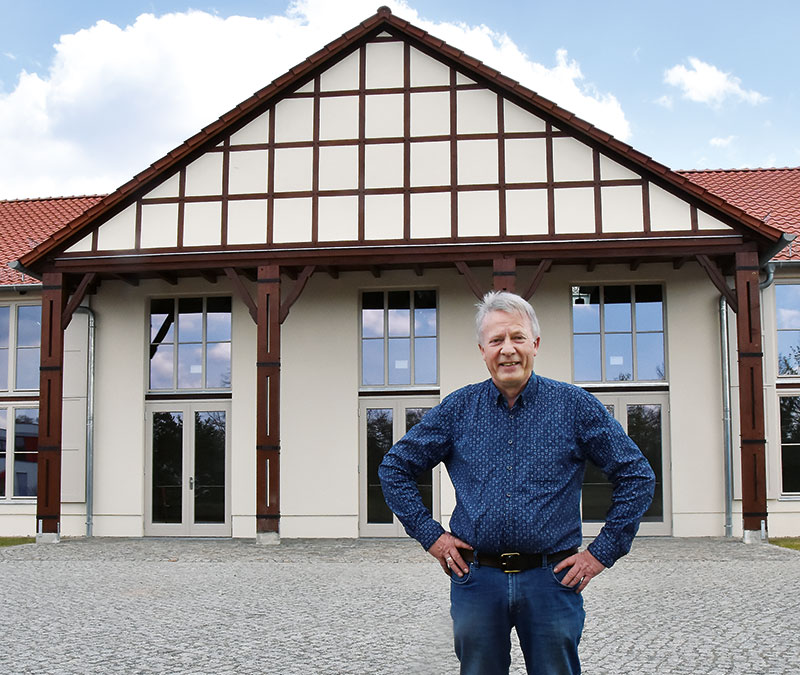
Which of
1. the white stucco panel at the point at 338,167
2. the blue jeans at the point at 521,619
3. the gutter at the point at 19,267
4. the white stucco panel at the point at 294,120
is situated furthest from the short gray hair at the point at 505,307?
the gutter at the point at 19,267

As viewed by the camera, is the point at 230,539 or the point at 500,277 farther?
the point at 230,539

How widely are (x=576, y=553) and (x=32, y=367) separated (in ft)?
47.2

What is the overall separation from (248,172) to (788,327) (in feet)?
26.5

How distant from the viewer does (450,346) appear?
14.5m

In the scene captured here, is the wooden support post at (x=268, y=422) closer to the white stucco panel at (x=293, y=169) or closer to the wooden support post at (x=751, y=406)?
the white stucco panel at (x=293, y=169)

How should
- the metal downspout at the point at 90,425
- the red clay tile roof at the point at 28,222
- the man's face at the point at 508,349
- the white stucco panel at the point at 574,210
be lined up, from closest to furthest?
the man's face at the point at 508,349 < the white stucco panel at the point at 574,210 < the metal downspout at the point at 90,425 < the red clay tile roof at the point at 28,222

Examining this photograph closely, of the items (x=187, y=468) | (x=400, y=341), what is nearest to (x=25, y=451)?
(x=187, y=468)

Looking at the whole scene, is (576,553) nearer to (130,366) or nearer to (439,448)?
(439,448)

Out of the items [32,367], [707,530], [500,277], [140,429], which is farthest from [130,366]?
[707,530]

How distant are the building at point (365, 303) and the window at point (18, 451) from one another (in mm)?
51

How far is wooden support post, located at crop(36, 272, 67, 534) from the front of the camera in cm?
1337

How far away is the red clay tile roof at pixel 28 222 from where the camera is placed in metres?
16.2

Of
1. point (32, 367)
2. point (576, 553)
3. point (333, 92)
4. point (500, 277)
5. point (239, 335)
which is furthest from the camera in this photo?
point (32, 367)

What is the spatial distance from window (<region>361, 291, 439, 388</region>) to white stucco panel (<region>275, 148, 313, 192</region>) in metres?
2.19
